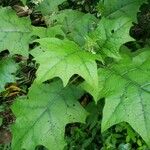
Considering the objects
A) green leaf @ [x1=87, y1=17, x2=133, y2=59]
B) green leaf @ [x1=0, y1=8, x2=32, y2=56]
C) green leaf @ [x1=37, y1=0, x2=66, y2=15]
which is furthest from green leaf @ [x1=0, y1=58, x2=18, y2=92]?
green leaf @ [x1=87, y1=17, x2=133, y2=59]

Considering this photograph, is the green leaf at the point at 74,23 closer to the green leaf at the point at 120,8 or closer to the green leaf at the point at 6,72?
the green leaf at the point at 120,8

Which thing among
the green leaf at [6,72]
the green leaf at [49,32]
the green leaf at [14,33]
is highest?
the green leaf at [49,32]

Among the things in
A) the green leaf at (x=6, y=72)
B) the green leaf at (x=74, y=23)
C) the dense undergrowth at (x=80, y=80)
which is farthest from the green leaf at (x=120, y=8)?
the green leaf at (x=6, y=72)

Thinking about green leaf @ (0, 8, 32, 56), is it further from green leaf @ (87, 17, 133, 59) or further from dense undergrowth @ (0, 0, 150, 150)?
green leaf @ (87, 17, 133, 59)

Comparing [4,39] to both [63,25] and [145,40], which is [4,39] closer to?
[63,25]

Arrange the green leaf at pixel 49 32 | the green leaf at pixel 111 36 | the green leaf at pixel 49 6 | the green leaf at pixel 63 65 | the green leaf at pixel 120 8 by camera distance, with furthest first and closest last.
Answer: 1. the green leaf at pixel 49 6
2. the green leaf at pixel 120 8
3. the green leaf at pixel 49 32
4. the green leaf at pixel 111 36
5. the green leaf at pixel 63 65

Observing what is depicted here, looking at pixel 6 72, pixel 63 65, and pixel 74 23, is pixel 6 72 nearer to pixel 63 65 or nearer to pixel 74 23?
pixel 74 23

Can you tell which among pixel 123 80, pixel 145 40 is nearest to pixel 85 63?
pixel 123 80

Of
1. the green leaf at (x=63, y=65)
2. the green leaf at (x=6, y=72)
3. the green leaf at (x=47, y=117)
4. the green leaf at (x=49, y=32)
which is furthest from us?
the green leaf at (x=6, y=72)

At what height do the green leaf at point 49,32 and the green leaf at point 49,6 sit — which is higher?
the green leaf at point 49,6
